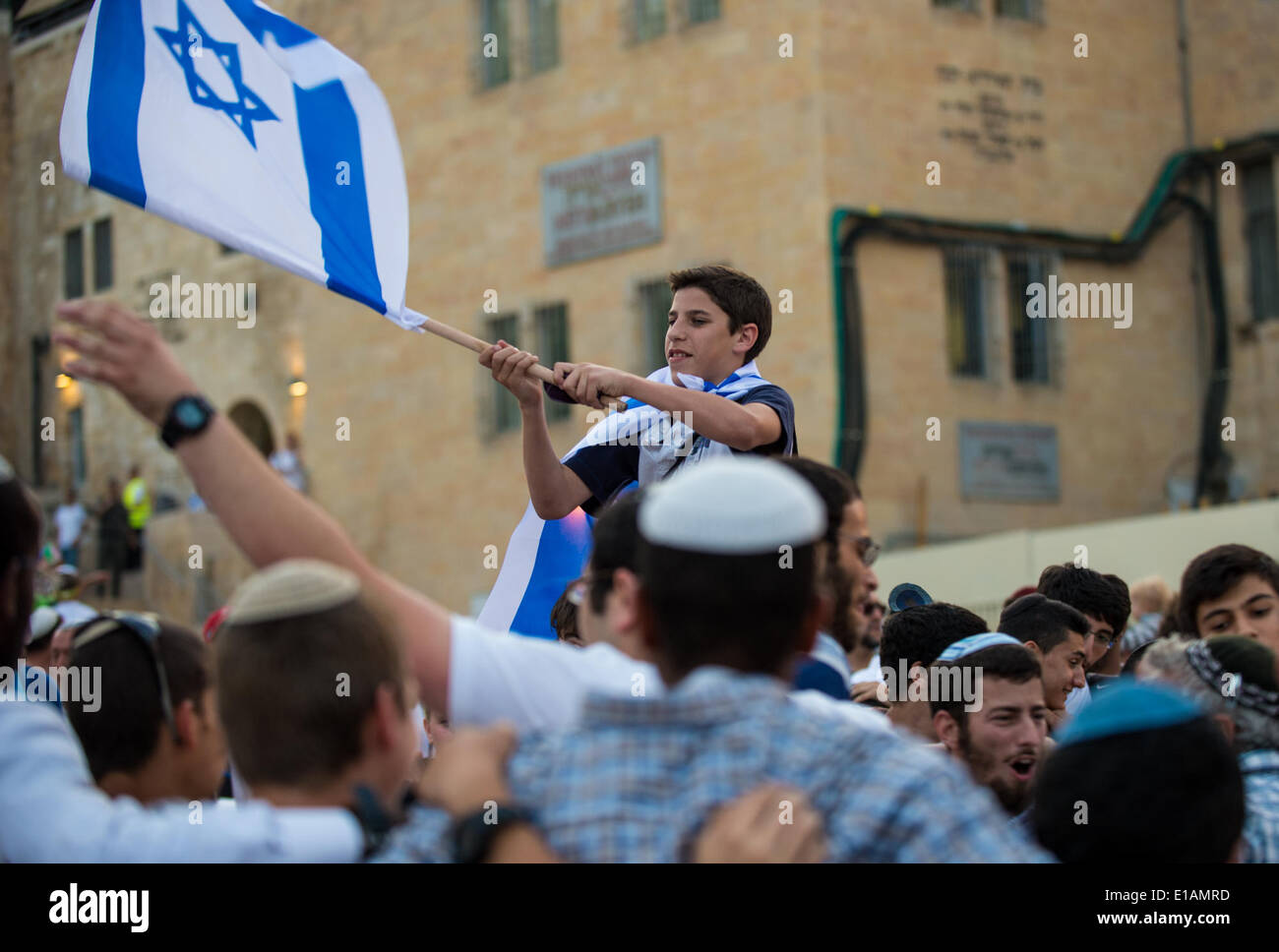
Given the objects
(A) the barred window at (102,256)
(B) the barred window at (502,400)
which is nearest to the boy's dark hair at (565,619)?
(B) the barred window at (502,400)

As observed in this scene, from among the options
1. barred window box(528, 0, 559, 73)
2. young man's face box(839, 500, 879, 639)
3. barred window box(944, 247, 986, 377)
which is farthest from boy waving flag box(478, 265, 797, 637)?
barred window box(528, 0, 559, 73)

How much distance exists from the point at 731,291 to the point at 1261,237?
56.5 feet

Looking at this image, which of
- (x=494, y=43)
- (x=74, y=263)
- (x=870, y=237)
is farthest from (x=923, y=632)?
(x=74, y=263)

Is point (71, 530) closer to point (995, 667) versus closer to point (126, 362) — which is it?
point (995, 667)

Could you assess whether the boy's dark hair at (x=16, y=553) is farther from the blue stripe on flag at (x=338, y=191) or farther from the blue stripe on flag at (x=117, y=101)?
the blue stripe on flag at (x=338, y=191)

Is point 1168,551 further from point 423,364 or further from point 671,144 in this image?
point 423,364

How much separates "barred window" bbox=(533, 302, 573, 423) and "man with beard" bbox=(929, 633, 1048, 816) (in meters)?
17.1

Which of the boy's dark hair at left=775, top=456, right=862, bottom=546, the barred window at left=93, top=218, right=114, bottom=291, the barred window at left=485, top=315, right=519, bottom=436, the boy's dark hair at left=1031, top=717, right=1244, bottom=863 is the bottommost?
the boy's dark hair at left=1031, top=717, right=1244, bottom=863

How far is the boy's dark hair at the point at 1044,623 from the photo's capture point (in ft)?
19.0

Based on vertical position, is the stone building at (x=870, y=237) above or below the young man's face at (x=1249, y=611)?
above

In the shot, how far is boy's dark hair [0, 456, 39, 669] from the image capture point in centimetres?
314

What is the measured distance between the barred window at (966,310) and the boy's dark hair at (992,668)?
15711 millimetres

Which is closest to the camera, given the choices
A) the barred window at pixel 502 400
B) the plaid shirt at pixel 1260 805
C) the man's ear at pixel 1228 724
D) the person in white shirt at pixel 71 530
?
the plaid shirt at pixel 1260 805

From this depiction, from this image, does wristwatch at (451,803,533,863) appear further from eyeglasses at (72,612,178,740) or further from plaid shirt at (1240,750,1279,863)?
plaid shirt at (1240,750,1279,863)
